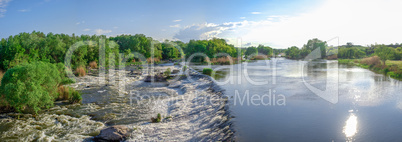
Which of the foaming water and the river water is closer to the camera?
the river water

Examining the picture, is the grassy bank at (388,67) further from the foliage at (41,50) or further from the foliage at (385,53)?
the foliage at (41,50)

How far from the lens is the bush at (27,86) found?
1158 cm

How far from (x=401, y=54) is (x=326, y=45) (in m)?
86.1

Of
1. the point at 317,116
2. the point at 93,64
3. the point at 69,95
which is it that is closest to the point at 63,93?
the point at 69,95

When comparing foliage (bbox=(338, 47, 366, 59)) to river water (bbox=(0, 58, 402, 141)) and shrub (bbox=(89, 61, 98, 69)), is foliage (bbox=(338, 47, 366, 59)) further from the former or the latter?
shrub (bbox=(89, 61, 98, 69))

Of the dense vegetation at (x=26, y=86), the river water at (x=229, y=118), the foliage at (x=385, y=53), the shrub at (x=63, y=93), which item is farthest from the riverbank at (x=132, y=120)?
the foliage at (x=385, y=53)

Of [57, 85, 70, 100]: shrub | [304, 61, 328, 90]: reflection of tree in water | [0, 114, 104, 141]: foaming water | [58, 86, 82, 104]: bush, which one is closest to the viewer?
[0, 114, 104, 141]: foaming water

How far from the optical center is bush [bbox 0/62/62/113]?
11.6m

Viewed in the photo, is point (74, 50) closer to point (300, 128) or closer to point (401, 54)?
point (300, 128)

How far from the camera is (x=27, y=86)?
12.1 metres

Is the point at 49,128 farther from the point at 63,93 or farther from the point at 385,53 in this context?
the point at 385,53

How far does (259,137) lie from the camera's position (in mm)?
9422

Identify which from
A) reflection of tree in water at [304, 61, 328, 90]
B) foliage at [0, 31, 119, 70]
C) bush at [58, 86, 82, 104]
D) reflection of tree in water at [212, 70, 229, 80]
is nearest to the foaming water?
bush at [58, 86, 82, 104]

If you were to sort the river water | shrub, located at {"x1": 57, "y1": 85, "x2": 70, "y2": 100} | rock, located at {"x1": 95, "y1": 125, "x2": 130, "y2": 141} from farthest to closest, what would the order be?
shrub, located at {"x1": 57, "y1": 85, "x2": 70, "y2": 100} < the river water < rock, located at {"x1": 95, "y1": 125, "x2": 130, "y2": 141}
